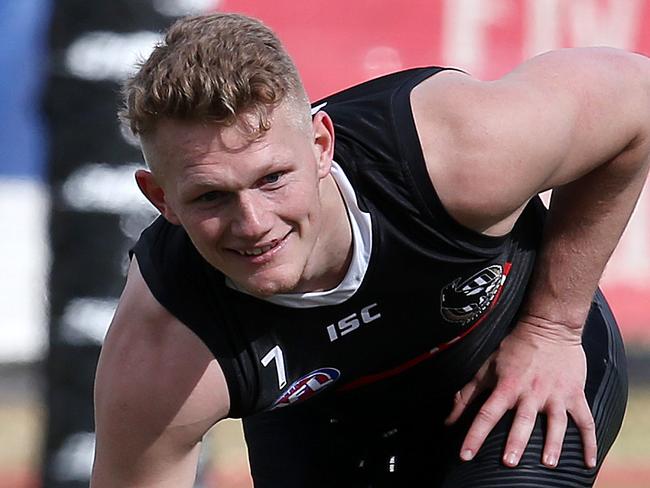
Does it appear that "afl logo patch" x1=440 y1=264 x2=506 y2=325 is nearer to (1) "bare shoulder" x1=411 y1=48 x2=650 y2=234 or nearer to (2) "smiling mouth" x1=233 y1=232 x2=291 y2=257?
(1) "bare shoulder" x1=411 y1=48 x2=650 y2=234

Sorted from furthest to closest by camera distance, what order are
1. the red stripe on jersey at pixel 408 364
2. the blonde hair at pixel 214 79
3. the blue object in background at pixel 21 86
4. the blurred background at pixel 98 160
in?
the blue object in background at pixel 21 86 → the blurred background at pixel 98 160 → the red stripe on jersey at pixel 408 364 → the blonde hair at pixel 214 79

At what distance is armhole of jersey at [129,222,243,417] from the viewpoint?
7.72ft

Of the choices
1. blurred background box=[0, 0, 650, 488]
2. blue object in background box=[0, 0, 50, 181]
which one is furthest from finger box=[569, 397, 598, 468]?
blue object in background box=[0, 0, 50, 181]

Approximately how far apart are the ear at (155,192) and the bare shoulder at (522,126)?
Answer: 441 mm

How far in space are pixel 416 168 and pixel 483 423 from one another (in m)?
0.59

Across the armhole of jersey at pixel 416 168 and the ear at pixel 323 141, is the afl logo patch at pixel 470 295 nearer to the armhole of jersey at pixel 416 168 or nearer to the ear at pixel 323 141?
the armhole of jersey at pixel 416 168

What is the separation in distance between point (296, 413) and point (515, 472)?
0.50m

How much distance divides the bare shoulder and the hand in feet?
1.01

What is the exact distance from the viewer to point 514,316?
2824 millimetres

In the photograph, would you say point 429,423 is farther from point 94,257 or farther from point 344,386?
point 94,257

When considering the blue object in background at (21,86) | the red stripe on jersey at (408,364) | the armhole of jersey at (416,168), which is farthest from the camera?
the blue object in background at (21,86)

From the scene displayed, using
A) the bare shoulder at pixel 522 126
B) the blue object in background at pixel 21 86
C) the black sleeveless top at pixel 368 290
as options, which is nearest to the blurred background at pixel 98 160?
the blue object in background at pixel 21 86

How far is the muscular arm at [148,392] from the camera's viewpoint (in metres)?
2.36

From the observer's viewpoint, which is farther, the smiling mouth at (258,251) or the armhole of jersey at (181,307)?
the armhole of jersey at (181,307)
